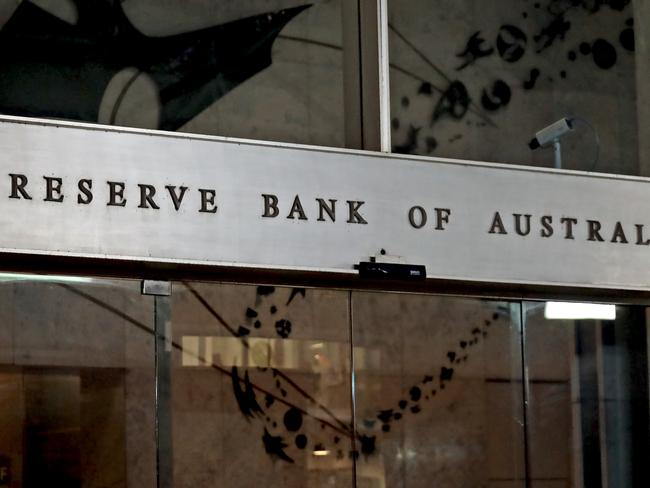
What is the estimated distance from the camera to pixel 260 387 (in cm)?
1042

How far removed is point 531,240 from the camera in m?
11.2

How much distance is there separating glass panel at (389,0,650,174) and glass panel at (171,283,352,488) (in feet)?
5.54

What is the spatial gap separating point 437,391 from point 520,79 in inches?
109

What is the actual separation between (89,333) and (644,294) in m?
4.83

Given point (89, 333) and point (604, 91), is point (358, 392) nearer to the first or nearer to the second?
point (89, 333)

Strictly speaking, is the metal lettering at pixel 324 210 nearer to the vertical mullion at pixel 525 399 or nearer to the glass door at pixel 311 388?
the glass door at pixel 311 388

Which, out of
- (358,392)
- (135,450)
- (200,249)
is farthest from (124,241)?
(358,392)

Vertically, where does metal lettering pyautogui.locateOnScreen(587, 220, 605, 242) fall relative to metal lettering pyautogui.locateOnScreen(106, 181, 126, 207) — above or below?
below

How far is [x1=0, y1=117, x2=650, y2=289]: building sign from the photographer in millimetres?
9664

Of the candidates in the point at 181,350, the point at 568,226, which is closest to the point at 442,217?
the point at 568,226

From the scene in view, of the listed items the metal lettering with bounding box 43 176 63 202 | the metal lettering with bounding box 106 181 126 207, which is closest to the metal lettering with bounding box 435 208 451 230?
the metal lettering with bounding box 106 181 126 207

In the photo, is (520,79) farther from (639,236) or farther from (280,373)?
(280,373)

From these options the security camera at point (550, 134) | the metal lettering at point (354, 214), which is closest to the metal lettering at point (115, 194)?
the metal lettering at point (354, 214)

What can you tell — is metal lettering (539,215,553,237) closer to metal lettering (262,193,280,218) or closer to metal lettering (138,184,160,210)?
metal lettering (262,193,280,218)
